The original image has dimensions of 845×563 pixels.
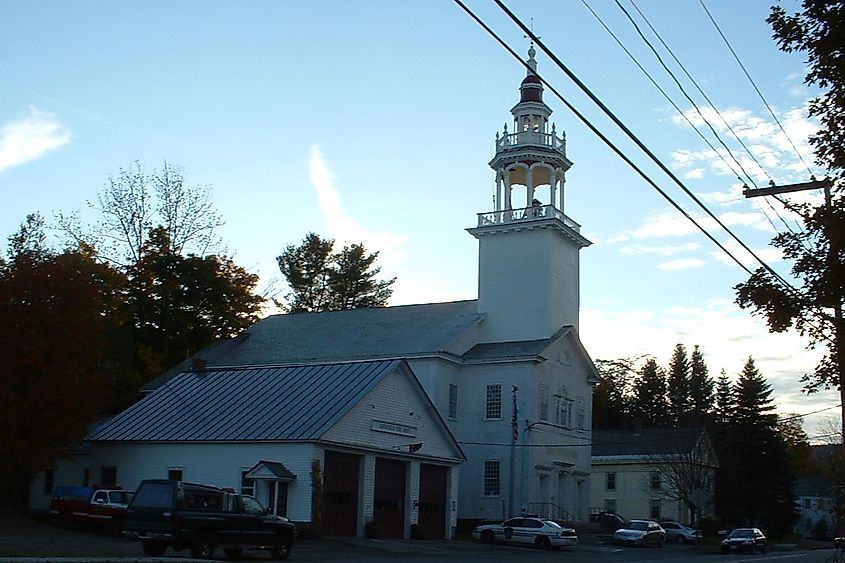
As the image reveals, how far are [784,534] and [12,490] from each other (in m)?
49.5

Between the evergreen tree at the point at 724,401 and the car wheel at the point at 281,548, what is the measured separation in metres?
48.8

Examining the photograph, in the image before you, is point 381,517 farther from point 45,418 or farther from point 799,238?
point 799,238

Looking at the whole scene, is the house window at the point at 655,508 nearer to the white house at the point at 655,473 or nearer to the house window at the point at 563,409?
the white house at the point at 655,473

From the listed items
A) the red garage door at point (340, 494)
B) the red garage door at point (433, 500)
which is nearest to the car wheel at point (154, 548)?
the red garage door at point (340, 494)

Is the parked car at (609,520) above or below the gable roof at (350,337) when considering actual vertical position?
below

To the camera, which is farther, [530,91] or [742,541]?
[530,91]

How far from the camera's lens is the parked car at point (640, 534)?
51.3m

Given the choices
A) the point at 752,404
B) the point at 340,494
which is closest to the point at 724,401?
the point at 752,404

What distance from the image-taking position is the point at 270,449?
126ft

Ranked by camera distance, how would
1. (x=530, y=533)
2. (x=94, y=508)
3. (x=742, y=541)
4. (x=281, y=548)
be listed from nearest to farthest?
(x=281, y=548) < (x=94, y=508) < (x=530, y=533) < (x=742, y=541)

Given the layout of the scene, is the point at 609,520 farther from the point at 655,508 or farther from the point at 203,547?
the point at 203,547

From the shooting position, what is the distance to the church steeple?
60.4 meters

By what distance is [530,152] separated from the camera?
60.2 metres

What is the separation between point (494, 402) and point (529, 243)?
9255 mm
